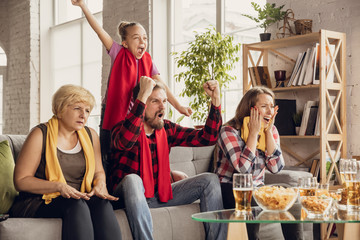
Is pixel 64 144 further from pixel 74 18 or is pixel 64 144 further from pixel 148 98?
pixel 74 18

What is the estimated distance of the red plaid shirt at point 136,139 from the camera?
8.29ft

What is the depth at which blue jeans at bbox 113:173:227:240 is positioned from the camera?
237 cm

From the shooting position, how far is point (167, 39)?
6.03 meters

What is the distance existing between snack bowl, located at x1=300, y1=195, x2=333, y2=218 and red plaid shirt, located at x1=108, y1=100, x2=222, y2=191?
998mm

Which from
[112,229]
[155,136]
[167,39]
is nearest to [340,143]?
[155,136]

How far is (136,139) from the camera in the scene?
100 inches

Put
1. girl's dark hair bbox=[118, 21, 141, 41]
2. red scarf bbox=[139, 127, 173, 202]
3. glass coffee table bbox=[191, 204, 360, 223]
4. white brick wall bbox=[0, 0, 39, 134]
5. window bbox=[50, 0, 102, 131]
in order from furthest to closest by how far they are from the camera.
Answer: white brick wall bbox=[0, 0, 39, 134], window bbox=[50, 0, 102, 131], girl's dark hair bbox=[118, 21, 141, 41], red scarf bbox=[139, 127, 173, 202], glass coffee table bbox=[191, 204, 360, 223]

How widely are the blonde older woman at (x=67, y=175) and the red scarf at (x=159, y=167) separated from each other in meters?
0.25

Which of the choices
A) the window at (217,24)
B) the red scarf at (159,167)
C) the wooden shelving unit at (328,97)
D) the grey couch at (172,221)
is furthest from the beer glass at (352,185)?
the window at (217,24)

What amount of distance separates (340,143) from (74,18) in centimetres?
527

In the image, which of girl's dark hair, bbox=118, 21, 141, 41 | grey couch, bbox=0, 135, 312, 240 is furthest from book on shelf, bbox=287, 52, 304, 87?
girl's dark hair, bbox=118, 21, 141, 41

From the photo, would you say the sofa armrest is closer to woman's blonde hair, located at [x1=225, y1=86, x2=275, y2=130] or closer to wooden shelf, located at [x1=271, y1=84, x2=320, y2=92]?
woman's blonde hair, located at [x1=225, y1=86, x2=275, y2=130]

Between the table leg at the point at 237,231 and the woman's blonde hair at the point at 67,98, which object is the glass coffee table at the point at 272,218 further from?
the woman's blonde hair at the point at 67,98

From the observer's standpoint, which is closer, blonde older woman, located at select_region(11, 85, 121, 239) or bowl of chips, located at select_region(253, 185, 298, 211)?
bowl of chips, located at select_region(253, 185, 298, 211)
